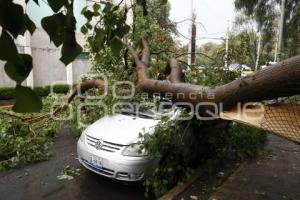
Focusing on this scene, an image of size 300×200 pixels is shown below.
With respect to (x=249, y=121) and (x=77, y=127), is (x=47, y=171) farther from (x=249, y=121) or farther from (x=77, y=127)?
(x=249, y=121)

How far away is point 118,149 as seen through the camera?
15.9ft

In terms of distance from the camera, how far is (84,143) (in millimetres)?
5379

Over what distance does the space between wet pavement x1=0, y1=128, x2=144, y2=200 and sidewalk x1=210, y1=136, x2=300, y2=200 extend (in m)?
1.46

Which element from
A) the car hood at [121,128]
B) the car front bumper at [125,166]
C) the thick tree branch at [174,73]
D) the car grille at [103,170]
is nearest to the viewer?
the thick tree branch at [174,73]

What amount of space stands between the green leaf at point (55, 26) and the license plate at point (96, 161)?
4.08 m

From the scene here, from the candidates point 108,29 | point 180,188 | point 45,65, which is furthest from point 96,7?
point 45,65

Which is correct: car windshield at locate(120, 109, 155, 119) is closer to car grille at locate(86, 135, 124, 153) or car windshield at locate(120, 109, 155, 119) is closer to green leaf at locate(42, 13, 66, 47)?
car grille at locate(86, 135, 124, 153)

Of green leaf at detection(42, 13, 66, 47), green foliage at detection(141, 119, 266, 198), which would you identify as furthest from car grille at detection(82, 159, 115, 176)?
green leaf at detection(42, 13, 66, 47)

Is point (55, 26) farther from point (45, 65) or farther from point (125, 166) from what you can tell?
point (45, 65)

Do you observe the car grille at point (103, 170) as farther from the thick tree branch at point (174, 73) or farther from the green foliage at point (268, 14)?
the green foliage at point (268, 14)

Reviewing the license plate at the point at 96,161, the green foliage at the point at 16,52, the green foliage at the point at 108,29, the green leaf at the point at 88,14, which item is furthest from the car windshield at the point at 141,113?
the green foliage at the point at 16,52

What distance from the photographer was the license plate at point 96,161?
4.91 metres

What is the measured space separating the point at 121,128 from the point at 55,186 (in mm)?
1419

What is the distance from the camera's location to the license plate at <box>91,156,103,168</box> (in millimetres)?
4906
